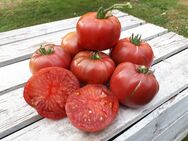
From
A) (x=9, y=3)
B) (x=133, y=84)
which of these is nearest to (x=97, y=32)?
(x=133, y=84)

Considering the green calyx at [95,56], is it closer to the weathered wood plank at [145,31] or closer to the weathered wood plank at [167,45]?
the weathered wood plank at [167,45]

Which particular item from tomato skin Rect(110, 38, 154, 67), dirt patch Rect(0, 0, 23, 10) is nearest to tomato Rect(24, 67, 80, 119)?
tomato skin Rect(110, 38, 154, 67)

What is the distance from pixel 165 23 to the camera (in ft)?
11.6

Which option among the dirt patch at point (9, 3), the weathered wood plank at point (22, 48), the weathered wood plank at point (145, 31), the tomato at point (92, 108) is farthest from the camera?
the dirt patch at point (9, 3)

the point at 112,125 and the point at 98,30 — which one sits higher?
the point at 98,30

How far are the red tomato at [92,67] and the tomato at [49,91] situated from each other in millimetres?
59

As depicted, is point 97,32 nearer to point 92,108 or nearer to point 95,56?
point 95,56

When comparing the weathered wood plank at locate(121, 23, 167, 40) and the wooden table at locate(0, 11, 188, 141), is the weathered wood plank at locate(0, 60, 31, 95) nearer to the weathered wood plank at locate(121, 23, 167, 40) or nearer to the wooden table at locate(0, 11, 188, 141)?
the wooden table at locate(0, 11, 188, 141)

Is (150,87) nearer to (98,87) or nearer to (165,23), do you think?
(98,87)

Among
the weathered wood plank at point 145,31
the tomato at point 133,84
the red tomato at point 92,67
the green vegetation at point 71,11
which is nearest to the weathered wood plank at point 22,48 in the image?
the weathered wood plank at point 145,31

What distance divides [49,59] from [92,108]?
255 millimetres

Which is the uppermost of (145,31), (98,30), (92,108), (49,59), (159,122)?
(98,30)

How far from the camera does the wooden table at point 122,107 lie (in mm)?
1174

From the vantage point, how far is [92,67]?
1.19m
